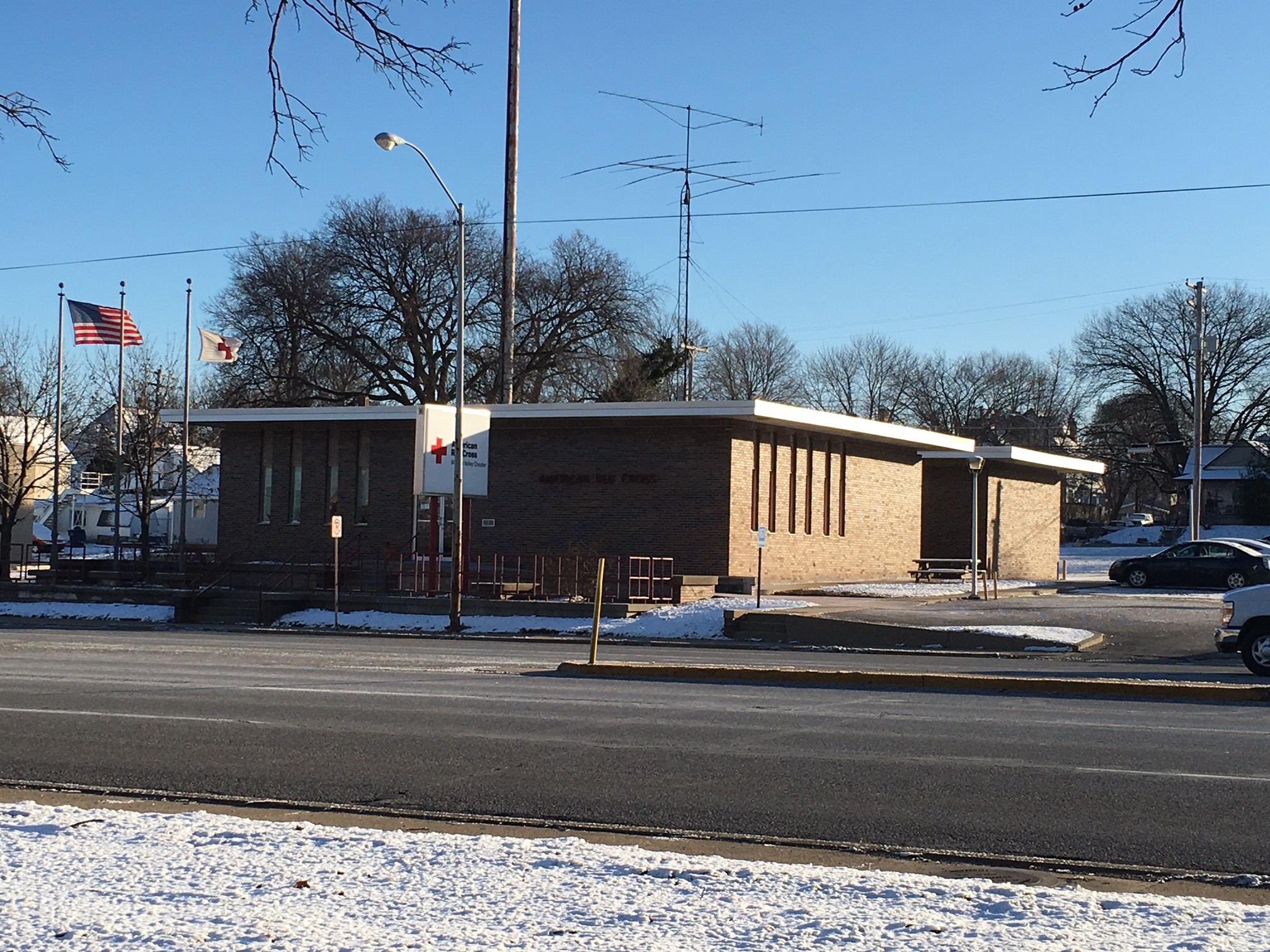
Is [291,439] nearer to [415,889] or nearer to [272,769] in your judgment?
[272,769]

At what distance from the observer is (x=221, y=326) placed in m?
60.1

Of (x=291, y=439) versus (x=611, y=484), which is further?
(x=291, y=439)

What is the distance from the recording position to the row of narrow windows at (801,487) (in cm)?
3638

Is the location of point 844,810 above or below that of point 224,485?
below

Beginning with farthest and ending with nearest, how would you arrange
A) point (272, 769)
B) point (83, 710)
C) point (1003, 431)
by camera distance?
point (1003, 431) → point (83, 710) → point (272, 769)

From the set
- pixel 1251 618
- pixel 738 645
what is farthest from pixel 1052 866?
pixel 738 645

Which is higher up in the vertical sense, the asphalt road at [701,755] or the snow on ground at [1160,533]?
the snow on ground at [1160,533]

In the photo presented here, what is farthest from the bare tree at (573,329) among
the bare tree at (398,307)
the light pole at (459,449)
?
the light pole at (459,449)

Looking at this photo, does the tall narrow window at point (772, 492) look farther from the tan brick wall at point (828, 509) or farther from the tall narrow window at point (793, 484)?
the tall narrow window at point (793, 484)

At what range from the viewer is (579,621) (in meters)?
30.3

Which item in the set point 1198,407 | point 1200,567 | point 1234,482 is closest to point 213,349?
point 1200,567

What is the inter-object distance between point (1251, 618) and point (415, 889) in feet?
49.5

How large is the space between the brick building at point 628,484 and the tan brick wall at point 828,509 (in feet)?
0.17

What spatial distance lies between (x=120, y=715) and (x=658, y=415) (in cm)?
2257
